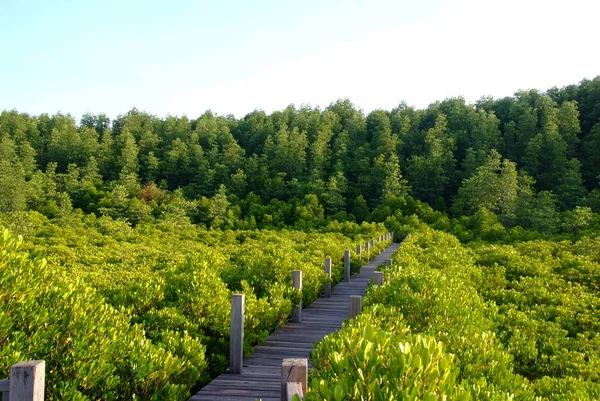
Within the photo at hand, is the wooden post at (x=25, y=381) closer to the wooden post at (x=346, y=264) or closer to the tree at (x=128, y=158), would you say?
the wooden post at (x=346, y=264)

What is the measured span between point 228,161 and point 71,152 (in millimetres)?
25376

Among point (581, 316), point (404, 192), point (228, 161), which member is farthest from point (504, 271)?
point (228, 161)

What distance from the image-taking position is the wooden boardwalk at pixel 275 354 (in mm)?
6125

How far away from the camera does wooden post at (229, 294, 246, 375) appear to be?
6.85 meters

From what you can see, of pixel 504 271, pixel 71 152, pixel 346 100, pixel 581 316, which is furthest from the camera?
pixel 346 100

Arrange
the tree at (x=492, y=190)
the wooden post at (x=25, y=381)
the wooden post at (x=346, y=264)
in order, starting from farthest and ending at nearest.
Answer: the tree at (x=492, y=190), the wooden post at (x=346, y=264), the wooden post at (x=25, y=381)

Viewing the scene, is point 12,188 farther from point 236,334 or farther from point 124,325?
point 124,325

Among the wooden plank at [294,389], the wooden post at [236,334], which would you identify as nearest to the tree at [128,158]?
the wooden post at [236,334]

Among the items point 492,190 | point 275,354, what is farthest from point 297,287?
point 492,190

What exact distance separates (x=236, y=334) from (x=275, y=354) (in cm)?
142

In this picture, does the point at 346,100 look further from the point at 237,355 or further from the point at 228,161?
the point at 237,355

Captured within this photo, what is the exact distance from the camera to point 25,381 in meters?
3.22

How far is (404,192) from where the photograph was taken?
5388 centimetres

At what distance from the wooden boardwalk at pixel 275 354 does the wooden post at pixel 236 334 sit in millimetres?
153
